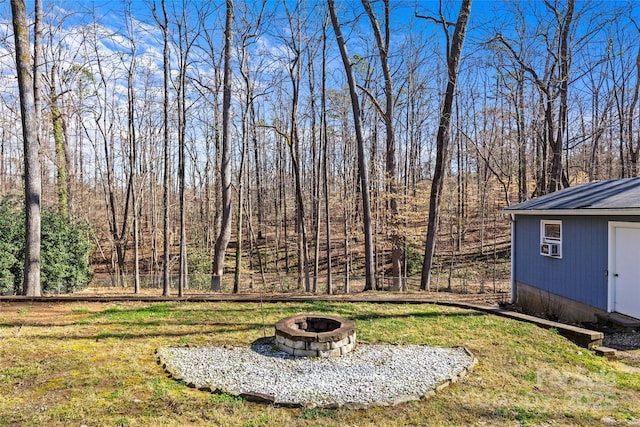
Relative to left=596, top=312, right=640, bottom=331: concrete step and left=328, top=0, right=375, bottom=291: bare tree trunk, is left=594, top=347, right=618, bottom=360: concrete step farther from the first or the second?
left=328, top=0, right=375, bottom=291: bare tree trunk

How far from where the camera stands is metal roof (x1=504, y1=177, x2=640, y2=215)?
5742 millimetres

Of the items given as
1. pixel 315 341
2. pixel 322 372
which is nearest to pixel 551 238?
pixel 315 341

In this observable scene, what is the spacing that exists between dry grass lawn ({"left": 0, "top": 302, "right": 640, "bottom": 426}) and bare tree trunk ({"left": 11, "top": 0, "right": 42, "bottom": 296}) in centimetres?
99

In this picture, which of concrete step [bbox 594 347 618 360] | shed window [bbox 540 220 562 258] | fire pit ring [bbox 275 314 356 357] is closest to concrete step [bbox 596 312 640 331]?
concrete step [bbox 594 347 618 360]

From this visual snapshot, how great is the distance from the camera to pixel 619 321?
566 centimetres

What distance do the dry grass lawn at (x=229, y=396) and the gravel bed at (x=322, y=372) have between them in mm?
150

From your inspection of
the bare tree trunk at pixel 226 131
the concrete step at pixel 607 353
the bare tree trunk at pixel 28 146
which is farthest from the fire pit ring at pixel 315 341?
the bare tree trunk at pixel 226 131

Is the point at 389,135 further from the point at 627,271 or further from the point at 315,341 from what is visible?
the point at 315,341

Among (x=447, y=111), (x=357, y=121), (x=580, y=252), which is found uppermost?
(x=447, y=111)

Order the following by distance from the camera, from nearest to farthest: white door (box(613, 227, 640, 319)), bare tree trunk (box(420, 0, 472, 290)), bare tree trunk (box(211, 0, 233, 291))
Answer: white door (box(613, 227, 640, 319)) < bare tree trunk (box(420, 0, 472, 290)) < bare tree trunk (box(211, 0, 233, 291))

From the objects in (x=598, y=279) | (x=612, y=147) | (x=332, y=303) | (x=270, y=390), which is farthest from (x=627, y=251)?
(x=612, y=147)

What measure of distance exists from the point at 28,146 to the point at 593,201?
10.6 meters

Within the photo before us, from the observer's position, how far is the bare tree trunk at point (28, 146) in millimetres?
7109

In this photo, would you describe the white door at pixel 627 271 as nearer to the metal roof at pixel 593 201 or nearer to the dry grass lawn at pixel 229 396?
the metal roof at pixel 593 201
